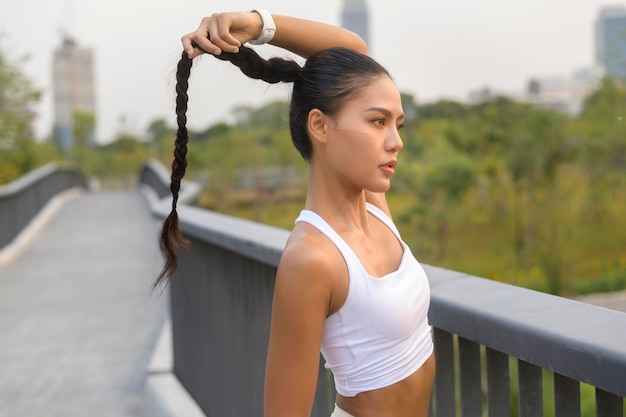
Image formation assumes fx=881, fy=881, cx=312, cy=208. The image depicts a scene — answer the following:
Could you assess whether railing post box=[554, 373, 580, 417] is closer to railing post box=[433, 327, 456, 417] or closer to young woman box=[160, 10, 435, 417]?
young woman box=[160, 10, 435, 417]

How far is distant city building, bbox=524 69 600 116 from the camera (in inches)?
1629

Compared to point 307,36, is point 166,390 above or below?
below

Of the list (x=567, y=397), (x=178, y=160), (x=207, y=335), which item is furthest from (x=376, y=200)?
(x=207, y=335)

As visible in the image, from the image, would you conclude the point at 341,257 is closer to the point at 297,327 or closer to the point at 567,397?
the point at 297,327

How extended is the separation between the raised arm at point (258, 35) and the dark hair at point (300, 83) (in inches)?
2.2

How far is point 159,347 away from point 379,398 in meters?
4.50

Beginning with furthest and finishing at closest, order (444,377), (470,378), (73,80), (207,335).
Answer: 1. (73,80)
2. (207,335)
3. (444,377)
4. (470,378)

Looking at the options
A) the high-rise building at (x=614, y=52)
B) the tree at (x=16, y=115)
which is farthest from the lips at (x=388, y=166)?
the high-rise building at (x=614, y=52)

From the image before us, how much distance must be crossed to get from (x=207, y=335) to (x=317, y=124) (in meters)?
2.82

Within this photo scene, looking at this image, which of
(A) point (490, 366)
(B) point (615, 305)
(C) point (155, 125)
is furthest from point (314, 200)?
(C) point (155, 125)

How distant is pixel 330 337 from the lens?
1.85 meters

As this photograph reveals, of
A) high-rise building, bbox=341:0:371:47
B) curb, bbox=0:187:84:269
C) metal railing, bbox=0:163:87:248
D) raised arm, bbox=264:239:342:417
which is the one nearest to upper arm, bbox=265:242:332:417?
raised arm, bbox=264:239:342:417

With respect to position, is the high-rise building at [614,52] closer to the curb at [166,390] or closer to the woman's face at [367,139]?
the curb at [166,390]

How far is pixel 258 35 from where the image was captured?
2178 mm
